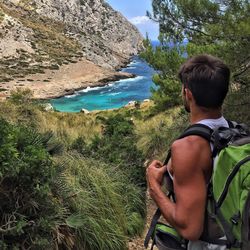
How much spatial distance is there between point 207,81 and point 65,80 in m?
63.2

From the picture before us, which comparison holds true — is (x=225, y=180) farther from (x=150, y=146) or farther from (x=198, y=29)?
(x=150, y=146)

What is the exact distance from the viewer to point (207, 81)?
1945 millimetres

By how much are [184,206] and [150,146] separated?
8802 mm

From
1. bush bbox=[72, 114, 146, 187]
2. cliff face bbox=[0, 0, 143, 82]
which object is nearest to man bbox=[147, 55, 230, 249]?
bush bbox=[72, 114, 146, 187]

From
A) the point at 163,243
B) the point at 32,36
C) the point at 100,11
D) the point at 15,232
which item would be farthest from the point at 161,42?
the point at 100,11

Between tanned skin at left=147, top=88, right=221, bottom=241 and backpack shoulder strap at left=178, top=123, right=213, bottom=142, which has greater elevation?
backpack shoulder strap at left=178, top=123, right=213, bottom=142

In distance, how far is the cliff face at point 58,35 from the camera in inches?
2758

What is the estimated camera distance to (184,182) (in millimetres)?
1847

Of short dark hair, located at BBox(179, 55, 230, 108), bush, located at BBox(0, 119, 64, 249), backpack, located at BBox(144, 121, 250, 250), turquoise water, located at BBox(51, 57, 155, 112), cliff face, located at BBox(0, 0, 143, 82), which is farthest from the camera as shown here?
cliff face, located at BBox(0, 0, 143, 82)

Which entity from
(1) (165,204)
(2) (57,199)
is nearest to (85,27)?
(2) (57,199)

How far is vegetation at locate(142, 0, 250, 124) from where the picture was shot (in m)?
7.32

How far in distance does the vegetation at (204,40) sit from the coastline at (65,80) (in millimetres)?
40530

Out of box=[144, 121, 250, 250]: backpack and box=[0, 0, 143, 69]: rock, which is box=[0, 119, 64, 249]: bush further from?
box=[0, 0, 143, 69]: rock

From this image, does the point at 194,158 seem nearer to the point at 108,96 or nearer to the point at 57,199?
the point at 57,199
